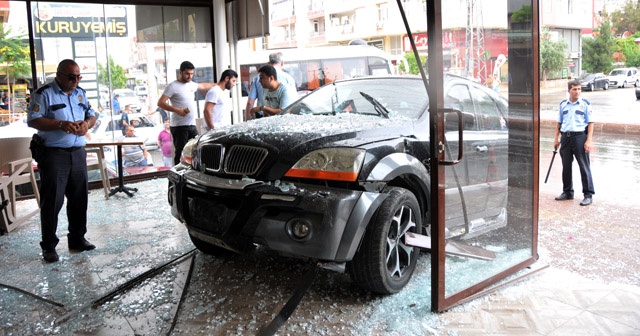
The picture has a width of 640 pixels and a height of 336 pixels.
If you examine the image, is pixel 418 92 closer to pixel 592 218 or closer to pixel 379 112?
pixel 379 112

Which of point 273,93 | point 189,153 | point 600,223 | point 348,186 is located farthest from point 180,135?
point 600,223

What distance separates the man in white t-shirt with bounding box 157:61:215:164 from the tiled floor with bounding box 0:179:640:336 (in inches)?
114

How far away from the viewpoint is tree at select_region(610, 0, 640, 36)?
26891 millimetres

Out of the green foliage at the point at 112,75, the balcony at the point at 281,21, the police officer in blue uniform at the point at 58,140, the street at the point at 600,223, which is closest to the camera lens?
the street at the point at 600,223

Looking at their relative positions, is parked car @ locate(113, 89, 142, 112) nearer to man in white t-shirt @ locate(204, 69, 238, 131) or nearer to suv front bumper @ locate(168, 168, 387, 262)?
man in white t-shirt @ locate(204, 69, 238, 131)

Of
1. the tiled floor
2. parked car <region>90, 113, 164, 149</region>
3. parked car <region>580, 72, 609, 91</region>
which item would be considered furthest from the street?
parked car <region>580, 72, 609, 91</region>

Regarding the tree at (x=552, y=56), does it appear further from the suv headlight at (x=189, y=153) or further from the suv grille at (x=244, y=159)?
the suv grille at (x=244, y=159)

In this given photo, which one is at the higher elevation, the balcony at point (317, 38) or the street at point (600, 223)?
the balcony at point (317, 38)

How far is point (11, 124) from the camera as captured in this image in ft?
29.4

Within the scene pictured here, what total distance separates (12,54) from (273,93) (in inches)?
190

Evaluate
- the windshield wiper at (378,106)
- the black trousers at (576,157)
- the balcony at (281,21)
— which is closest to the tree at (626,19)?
the black trousers at (576,157)

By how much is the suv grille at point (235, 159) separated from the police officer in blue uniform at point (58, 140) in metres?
1.53

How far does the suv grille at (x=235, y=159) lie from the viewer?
380 centimetres

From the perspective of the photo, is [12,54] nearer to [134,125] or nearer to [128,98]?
[128,98]
